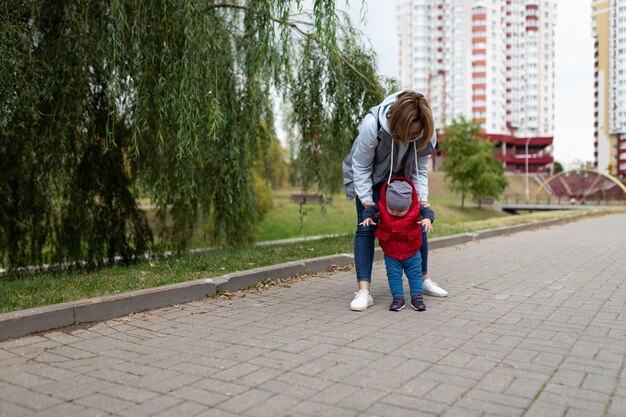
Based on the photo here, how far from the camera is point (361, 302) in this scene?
504cm

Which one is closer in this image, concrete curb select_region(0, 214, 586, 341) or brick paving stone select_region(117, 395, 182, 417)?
Result: brick paving stone select_region(117, 395, 182, 417)

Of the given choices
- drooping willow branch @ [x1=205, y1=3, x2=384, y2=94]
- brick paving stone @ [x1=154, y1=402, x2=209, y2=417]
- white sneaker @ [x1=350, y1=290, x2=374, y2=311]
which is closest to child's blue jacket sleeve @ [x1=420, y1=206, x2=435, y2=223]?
white sneaker @ [x1=350, y1=290, x2=374, y2=311]

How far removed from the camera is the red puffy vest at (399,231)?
4.92 metres

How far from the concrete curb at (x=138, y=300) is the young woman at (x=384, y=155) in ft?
4.83

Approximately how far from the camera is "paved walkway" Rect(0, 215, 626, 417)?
9.31 feet

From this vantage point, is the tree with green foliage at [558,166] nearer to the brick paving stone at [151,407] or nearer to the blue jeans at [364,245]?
the blue jeans at [364,245]

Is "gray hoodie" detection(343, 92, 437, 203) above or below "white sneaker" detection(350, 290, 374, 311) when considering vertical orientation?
above

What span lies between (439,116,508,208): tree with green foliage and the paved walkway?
40.8 meters

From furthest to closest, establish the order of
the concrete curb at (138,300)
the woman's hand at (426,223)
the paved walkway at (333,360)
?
the woman's hand at (426,223) < the concrete curb at (138,300) < the paved walkway at (333,360)

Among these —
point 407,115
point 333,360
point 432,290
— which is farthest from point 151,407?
point 432,290

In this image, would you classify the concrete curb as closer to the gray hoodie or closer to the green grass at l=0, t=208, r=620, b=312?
the green grass at l=0, t=208, r=620, b=312

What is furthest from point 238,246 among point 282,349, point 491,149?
point 491,149

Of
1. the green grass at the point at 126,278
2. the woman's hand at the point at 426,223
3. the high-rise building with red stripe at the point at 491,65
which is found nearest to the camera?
the green grass at the point at 126,278

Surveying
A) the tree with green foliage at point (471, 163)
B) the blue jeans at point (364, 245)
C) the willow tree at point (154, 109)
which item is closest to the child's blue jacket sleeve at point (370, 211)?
the blue jeans at point (364, 245)
